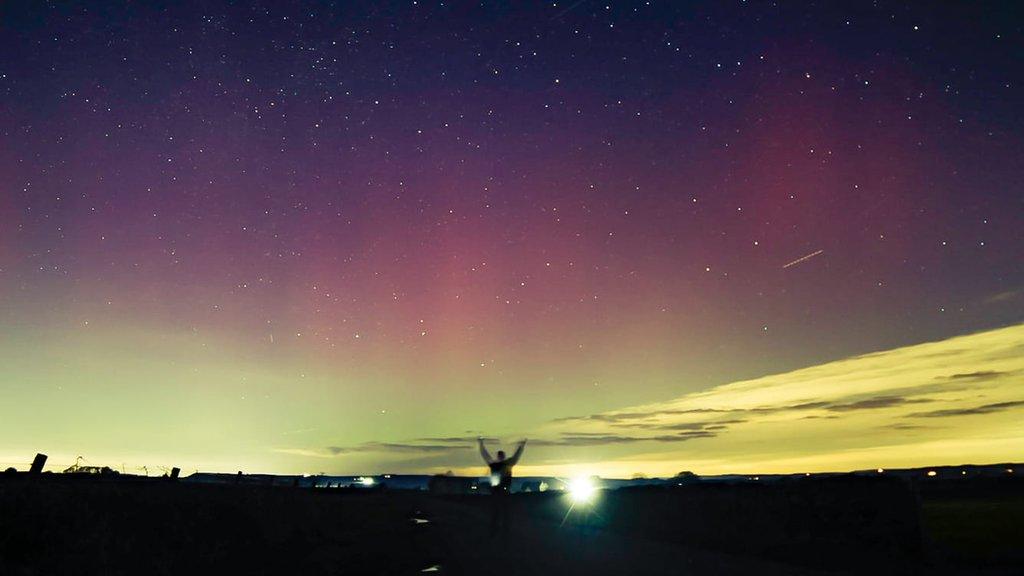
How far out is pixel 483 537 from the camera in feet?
72.2

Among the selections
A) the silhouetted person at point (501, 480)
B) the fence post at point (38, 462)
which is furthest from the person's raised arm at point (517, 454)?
the fence post at point (38, 462)

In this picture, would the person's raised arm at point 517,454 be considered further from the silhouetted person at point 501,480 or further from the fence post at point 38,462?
the fence post at point 38,462

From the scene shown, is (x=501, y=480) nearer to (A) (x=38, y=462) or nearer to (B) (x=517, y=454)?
(B) (x=517, y=454)

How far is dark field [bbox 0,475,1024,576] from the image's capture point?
11.4 m

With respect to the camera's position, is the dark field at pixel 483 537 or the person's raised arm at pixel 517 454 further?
the person's raised arm at pixel 517 454

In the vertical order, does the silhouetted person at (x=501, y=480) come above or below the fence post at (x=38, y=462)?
below

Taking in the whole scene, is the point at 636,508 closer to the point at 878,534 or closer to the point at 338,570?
the point at 878,534

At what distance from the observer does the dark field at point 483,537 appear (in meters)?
11.4

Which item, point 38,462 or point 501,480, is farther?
point 38,462

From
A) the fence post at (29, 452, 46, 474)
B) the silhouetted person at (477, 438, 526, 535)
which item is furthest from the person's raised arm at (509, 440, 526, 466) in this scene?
the fence post at (29, 452, 46, 474)

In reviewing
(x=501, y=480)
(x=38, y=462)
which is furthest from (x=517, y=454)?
(x=38, y=462)

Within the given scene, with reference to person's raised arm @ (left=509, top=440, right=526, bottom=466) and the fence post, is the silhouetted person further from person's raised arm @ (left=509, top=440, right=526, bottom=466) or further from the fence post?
the fence post

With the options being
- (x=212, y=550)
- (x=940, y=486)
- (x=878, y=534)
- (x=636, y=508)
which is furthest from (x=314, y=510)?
(x=940, y=486)

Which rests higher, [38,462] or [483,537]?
[38,462]
